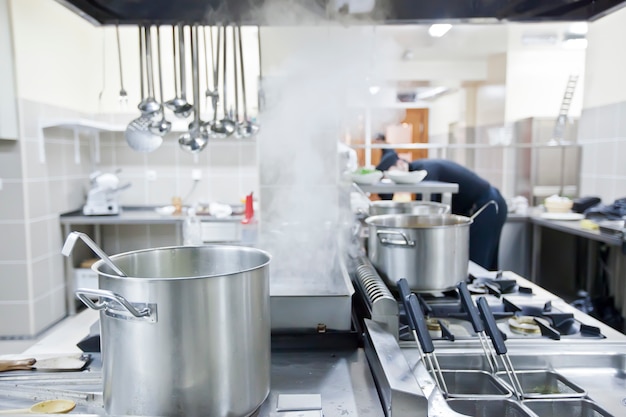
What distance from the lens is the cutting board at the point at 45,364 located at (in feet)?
2.97

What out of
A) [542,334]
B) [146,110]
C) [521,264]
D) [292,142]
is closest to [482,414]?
[542,334]

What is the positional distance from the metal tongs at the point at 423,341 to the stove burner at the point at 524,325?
289 millimetres

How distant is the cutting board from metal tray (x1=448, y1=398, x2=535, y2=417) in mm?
743

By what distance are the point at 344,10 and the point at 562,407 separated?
38.6 inches

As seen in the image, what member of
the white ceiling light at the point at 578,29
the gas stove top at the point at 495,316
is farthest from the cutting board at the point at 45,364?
the white ceiling light at the point at 578,29

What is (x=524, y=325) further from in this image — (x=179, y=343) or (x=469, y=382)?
(x=179, y=343)

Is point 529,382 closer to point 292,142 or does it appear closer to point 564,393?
point 564,393

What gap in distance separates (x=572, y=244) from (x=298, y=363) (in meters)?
3.26

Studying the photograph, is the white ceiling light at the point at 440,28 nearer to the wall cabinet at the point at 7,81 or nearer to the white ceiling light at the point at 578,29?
the wall cabinet at the point at 7,81

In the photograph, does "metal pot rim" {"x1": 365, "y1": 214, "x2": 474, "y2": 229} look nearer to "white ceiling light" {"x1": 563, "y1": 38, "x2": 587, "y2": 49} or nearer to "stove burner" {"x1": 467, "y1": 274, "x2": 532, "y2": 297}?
"stove burner" {"x1": 467, "y1": 274, "x2": 532, "y2": 297}

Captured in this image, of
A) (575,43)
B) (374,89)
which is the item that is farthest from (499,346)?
(575,43)

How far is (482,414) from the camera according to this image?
2.77ft

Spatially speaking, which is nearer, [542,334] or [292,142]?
[542,334]

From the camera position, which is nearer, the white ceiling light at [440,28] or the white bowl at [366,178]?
the white ceiling light at [440,28]
